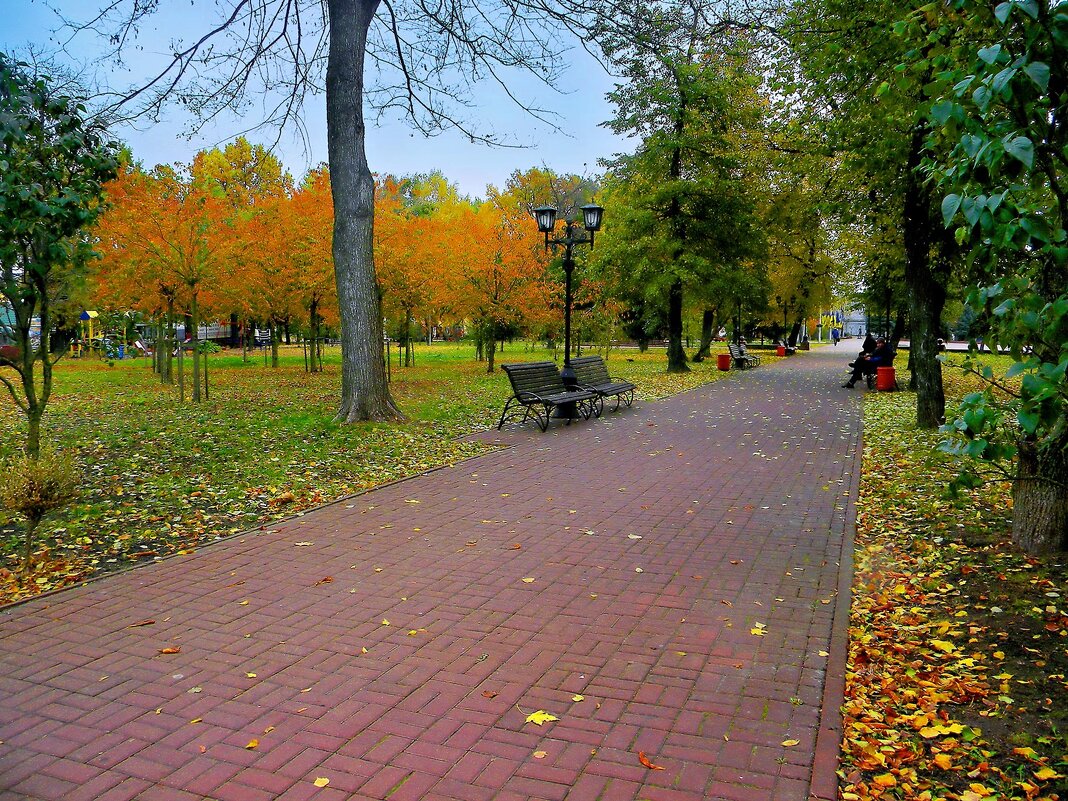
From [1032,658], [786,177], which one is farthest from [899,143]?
[786,177]

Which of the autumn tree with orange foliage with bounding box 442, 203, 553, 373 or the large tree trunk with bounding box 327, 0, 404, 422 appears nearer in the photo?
the large tree trunk with bounding box 327, 0, 404, 422

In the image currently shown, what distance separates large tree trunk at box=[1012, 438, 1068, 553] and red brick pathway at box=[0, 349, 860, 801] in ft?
4.22

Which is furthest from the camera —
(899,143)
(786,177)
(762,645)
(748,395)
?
(786,177)

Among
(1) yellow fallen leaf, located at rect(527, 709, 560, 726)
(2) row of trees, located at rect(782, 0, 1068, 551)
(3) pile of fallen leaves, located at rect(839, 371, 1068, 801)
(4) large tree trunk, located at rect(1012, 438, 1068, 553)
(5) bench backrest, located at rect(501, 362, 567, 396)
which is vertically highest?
(2) row of trees, located at rect(782, 0, 1068, 551)

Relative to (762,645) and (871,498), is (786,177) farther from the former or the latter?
(762,645)

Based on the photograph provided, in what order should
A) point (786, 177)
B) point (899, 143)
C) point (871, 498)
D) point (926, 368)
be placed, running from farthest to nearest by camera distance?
point (786, 177), point (926, 368), point (899, 143), point (871, 498)

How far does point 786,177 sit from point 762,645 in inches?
833

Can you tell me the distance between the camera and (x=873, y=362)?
68.9 ft

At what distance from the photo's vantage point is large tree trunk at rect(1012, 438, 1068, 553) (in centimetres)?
500

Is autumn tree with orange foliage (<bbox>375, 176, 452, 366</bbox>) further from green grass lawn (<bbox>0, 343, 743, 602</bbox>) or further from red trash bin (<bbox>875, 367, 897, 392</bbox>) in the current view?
red trash bin (<bbox>875, 367, 897, 392</bbox>)

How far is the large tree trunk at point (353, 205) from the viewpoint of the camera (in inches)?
460

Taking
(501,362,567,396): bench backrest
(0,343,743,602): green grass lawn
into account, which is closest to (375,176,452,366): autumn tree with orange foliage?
(0,343,743,602): green grass lawn

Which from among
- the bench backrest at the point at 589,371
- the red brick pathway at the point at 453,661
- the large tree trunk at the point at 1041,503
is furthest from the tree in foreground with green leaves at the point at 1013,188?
the bench backrest at the point at 589,371

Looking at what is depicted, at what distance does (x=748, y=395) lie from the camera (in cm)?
1920
